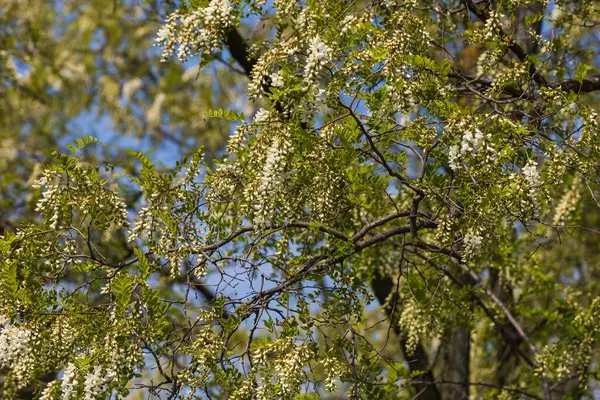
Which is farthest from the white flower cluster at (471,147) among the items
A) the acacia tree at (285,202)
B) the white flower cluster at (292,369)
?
the white flower cluster at (292,369)

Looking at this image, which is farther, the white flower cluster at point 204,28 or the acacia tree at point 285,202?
the white flower cluster at point 204,28

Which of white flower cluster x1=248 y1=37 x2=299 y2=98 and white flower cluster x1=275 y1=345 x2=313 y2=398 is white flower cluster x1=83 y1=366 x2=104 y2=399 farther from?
white flower cluster x1=248 y1=37 x2=299 y2=98

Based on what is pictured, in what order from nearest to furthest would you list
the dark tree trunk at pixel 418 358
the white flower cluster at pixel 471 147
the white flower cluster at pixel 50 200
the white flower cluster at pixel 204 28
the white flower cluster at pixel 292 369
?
the white flower cluster at pixel 471 147 → the white flower cluster at pixel 292 369 → the white flower cluster at pixel 50 200 → the white flower cluster at pixel 204 28 → the dark tree trunk at pixel 418 358

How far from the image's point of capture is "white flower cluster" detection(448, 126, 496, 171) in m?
3.36

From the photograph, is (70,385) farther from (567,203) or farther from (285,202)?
(567,203)

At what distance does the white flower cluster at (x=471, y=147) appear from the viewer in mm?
3359

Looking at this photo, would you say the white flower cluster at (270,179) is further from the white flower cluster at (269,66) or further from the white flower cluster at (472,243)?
the white flower cluster at (472,243)

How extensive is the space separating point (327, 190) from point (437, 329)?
7.41 ft

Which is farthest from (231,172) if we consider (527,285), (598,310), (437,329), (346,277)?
(527,285)

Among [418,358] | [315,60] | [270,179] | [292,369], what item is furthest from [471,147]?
[418,358]

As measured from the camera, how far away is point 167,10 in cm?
672

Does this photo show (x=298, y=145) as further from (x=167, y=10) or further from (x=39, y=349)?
(x=167, y=10)

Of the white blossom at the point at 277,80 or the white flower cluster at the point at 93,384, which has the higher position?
the white blossom at the point at 277,80

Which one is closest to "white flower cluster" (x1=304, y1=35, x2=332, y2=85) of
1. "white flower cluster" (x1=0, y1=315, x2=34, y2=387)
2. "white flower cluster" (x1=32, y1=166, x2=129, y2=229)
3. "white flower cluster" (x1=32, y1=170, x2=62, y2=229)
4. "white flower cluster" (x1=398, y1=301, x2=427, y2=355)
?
"white flower cluster" (x1=32, y1=166, x2=129, y2=229)
